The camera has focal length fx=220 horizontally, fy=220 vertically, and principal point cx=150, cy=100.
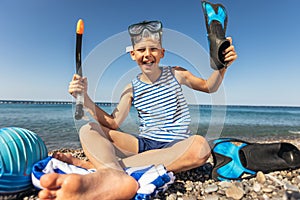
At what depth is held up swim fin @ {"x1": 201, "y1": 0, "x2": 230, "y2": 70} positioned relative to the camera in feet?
6.13

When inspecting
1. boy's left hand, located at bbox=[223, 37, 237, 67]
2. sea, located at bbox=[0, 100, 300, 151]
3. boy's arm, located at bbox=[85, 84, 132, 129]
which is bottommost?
sea, located at bbox=[0, 100, 300, 151]

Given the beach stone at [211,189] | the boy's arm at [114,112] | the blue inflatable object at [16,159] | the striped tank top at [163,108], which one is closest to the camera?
the blue inflatable object at [16,159]

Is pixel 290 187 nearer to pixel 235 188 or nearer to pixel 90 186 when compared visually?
pixel 235 188

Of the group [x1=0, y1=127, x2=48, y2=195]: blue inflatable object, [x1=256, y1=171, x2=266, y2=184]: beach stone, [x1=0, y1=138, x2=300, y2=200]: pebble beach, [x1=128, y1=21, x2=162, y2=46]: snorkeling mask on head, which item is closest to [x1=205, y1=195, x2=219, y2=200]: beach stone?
[x1=0, y1=138, x2=300, y2=200]: pebble beach

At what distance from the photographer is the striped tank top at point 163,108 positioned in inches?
88.9

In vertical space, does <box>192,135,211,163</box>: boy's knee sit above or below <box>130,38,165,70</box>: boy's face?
below

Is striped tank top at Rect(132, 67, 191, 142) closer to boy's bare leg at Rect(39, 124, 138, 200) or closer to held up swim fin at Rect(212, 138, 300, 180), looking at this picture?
held up swim fin at Rect(212, 138, 300, 180)

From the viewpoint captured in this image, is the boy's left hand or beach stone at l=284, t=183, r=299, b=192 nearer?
beach stone at l=284, t=183, r=299, b=192

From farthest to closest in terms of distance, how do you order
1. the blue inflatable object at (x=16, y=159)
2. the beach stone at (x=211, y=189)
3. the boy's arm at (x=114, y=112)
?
the boy's arm at (x=114, y=112) → the beach stone at (x=211, y=189) → the blue inflatable object at (x=16, y=159)

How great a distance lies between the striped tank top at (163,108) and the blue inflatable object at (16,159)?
1082mm

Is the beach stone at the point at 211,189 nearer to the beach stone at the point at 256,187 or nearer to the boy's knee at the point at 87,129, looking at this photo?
the beach stone at the point at 256,187

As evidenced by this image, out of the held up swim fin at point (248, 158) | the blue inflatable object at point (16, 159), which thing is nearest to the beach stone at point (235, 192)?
the held up swim fin at point (248, 158)

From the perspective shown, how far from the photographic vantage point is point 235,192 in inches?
65.9

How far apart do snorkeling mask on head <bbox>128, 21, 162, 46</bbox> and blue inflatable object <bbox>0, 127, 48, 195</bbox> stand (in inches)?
57.4
